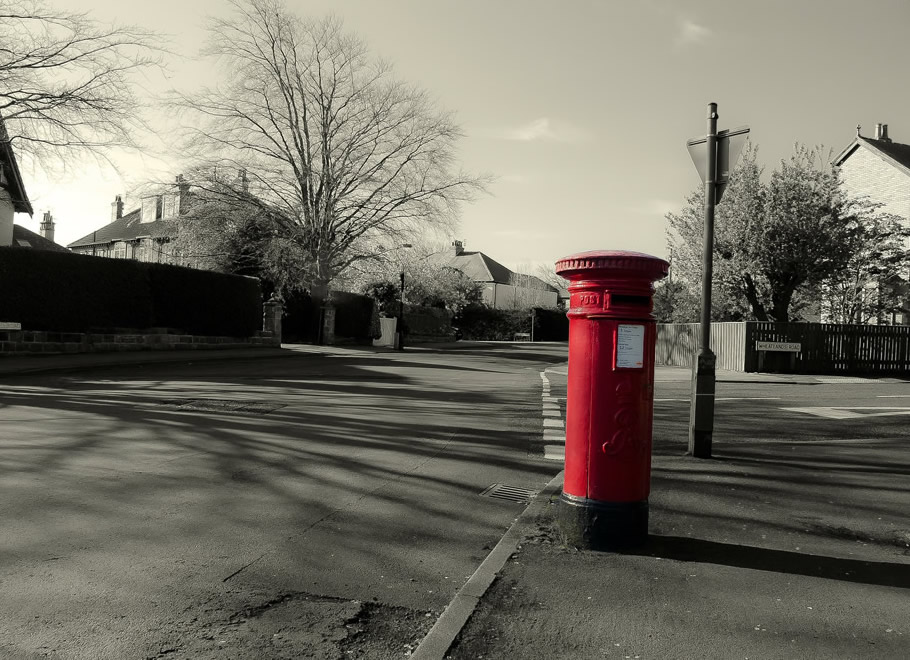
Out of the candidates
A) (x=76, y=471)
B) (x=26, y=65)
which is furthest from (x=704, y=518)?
(x=26, y=65)

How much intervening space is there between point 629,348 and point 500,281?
264ft

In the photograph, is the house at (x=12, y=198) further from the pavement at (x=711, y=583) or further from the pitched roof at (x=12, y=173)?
the pavement at (x=711, y=583)

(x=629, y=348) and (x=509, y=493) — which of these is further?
(x=509, y=493)

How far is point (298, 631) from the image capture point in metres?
3.13

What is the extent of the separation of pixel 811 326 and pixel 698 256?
6455 millimetres

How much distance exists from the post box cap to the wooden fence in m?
19.8

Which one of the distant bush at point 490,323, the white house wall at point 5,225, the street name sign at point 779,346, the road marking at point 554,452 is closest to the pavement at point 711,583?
the road marking at point 554,452

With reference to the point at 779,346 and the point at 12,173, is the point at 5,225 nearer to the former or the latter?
the point at 12,173

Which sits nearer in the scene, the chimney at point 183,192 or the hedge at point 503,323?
the chimney at point 183,192

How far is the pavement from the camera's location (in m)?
3.10

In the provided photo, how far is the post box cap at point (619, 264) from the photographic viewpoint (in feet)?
13.8

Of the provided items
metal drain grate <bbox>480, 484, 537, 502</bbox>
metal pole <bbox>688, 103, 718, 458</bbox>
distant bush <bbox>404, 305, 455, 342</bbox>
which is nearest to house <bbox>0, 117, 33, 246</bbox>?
distant bush <bbox>404, 305, 455, 342</bbox>

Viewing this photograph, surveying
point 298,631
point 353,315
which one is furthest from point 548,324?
point 298,631

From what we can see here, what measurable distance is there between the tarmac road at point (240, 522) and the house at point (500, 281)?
227ft
